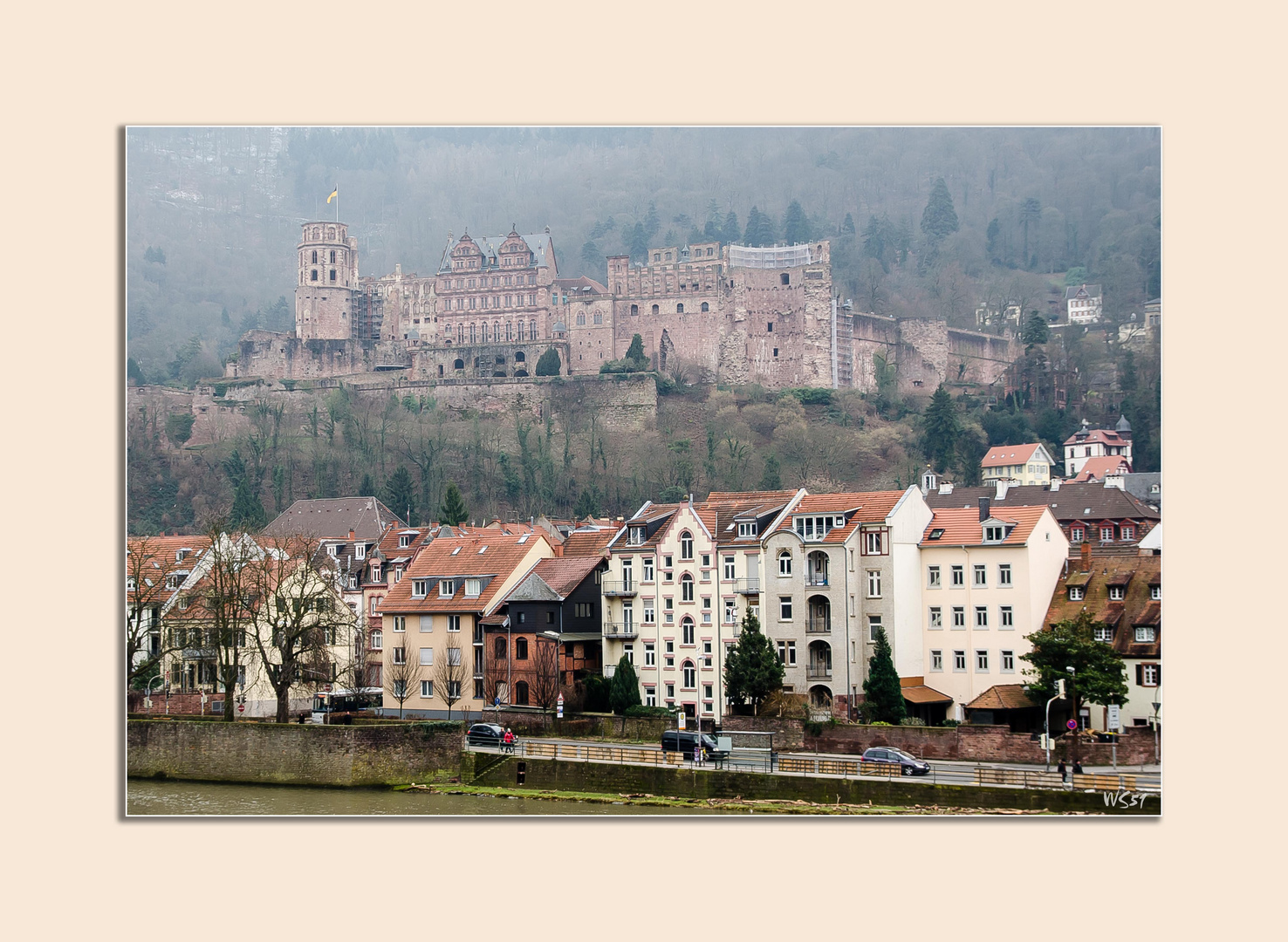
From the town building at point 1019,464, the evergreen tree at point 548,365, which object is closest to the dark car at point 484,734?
the town building at point 1019,464

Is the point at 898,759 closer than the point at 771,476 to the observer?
Yes

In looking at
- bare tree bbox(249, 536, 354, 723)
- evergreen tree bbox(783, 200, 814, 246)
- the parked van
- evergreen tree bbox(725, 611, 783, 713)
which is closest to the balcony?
evergreen tree bbox(725, 611, 783, 713)

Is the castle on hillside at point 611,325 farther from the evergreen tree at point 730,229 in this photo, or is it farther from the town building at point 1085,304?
the evergreen tree at point 730,229

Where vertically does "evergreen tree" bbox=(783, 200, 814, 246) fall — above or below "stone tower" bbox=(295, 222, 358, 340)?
above

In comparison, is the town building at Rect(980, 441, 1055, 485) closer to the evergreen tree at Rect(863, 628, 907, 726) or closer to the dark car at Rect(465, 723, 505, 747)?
the evergreen tree at Rect(863, 628, 907, 726)

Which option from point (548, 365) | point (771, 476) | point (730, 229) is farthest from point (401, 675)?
point (730, 229)

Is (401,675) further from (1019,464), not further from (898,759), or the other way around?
(1019,464)

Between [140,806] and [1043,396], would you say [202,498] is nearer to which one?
[1043,396]
